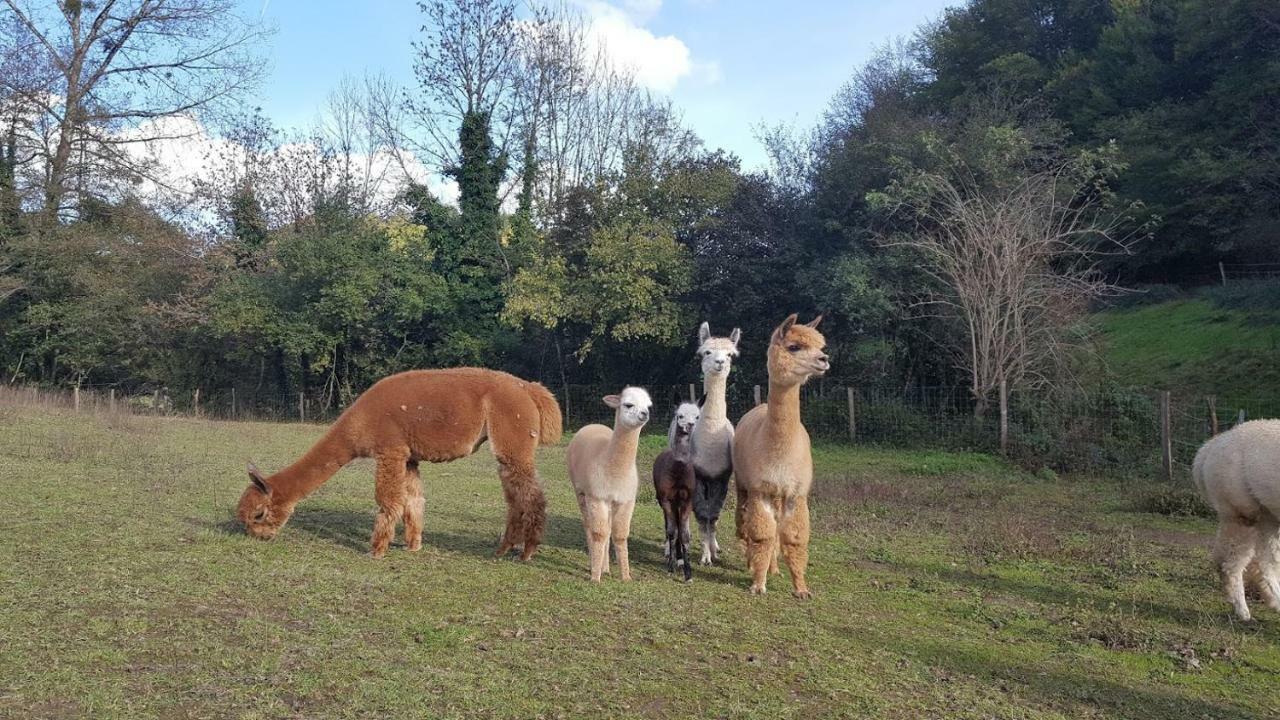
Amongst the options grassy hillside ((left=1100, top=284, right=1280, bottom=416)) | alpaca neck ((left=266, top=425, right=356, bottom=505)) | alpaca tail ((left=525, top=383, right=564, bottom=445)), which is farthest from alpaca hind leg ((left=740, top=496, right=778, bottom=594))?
grassy hillside ((left=1100, top=284, right=1280, bottom=416))

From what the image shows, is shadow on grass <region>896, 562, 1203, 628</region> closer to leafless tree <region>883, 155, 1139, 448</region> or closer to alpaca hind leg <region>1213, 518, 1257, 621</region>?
alpaca hind leg <region>1213, 518, 1257, 621</region>

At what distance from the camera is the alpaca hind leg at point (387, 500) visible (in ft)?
24.7

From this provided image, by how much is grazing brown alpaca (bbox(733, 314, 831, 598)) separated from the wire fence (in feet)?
29.0

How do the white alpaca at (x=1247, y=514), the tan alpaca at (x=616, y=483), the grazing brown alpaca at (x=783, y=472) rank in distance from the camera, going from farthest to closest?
the tan alpaca at (x=616, y=483)
the grazing brown alpaca at (x=783, y=472)
the white alpaca at (x=1247, y=514)

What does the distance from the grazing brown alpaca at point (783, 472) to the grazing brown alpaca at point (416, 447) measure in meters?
1.93

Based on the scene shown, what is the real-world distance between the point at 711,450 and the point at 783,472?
3.63 feet

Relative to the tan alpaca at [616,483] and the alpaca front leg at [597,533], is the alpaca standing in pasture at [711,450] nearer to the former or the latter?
the tan alpaca at [616,483]

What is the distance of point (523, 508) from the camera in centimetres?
770

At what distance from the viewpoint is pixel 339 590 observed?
622cm

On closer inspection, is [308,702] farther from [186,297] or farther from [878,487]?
[186,297]

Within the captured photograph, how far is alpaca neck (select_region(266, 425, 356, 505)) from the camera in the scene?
7793mm

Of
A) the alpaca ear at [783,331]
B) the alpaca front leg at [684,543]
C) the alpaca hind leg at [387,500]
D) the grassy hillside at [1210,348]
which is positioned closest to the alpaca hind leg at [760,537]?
the alpaca front leg at [684,543]

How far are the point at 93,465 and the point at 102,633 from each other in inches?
306

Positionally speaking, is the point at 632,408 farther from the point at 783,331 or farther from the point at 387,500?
the point at 387,500
